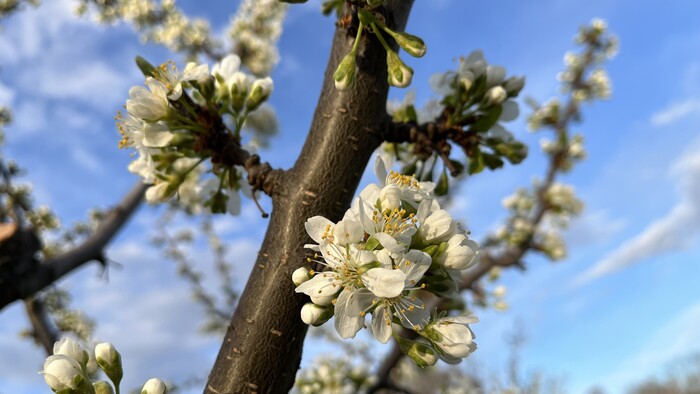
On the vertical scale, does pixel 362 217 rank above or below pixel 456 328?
above

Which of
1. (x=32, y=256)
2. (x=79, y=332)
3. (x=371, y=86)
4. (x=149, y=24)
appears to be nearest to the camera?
(x=371, y=86)

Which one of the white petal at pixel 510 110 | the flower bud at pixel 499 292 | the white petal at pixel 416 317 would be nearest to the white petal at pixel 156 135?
the white petal at pixel 416 317

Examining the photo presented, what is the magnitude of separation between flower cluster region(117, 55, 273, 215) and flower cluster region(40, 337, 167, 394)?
0.66 metres

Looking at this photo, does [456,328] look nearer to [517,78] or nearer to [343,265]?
[343,265]

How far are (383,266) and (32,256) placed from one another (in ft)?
9.71

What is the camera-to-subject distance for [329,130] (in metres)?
1.61

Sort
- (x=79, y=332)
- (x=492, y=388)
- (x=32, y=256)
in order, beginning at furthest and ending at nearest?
1. (x=492, y=388)
2. (x=79, y=332)
3. (x=32, y=256)

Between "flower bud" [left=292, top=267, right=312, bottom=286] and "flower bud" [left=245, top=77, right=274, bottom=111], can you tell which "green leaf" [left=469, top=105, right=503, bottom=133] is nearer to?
"flower bud" [left=245, top=77, right=274, bottom=111]

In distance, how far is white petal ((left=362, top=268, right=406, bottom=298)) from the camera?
1.18 m

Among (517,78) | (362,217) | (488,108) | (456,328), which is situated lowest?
(456,328)

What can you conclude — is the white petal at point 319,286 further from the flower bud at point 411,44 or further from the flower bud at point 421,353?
the flower bud at point 411,44

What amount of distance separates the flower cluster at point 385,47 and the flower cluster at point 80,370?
0.95m

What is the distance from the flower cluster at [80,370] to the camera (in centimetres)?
130

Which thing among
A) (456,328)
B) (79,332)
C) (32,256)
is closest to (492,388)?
(79,332)
